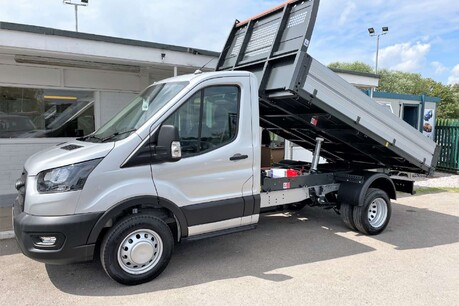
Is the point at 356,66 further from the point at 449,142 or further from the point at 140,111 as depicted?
the point at 140,111

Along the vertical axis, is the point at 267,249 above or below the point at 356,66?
below

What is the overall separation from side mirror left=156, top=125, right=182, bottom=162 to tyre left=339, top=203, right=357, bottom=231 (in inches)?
127

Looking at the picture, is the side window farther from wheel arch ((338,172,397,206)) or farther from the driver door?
wheel arch ((338,172,397,206))

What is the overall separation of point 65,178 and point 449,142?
47.1 ft

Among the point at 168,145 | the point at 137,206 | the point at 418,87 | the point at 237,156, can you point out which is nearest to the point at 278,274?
the point at 237,156

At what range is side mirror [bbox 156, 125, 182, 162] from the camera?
3930 mm

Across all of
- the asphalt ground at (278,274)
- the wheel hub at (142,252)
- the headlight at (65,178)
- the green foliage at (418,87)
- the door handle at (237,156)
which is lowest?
the asphalt ground at (278,274)

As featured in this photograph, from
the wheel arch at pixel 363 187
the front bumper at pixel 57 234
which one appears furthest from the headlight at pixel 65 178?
the wheel arch at pixel 363 187

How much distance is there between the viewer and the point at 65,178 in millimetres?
3717

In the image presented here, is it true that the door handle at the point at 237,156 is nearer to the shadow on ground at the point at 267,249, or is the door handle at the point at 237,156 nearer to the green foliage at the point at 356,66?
the shadow on ground at the point at 267,249

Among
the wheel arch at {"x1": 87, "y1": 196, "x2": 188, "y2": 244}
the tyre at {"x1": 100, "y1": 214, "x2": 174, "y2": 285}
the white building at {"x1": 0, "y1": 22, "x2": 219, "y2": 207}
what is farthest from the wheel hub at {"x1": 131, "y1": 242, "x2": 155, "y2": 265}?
the white building at {"x1": 0, "y1": 22, "x2": 219, "y2": 207}

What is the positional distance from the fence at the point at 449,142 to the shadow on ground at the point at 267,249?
7.48 metres

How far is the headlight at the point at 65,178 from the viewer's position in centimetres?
371

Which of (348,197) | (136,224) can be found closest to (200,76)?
(136,224)
